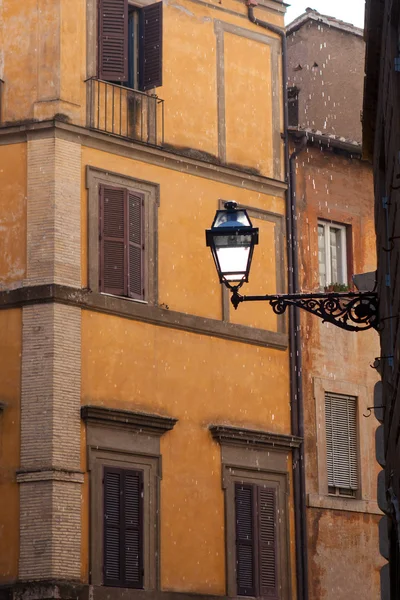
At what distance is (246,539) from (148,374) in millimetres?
2956

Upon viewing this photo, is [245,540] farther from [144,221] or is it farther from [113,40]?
[113,40]

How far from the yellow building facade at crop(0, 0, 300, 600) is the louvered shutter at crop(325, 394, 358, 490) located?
3.31 ft

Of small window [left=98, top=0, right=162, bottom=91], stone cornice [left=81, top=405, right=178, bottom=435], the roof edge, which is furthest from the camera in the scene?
the roof edge

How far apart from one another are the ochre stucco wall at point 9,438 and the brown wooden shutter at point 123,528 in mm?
1275

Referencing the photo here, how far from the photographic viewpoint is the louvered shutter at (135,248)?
2222 cm

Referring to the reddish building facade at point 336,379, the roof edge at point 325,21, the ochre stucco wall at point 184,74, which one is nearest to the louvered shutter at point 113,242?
the ochre stucco wall at point 184,74

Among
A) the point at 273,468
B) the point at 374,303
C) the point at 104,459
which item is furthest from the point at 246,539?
the point at 374,303

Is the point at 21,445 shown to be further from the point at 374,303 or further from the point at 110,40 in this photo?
the point at 374,303

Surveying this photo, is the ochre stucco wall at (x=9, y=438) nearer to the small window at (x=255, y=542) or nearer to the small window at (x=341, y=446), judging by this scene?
the small window at (x=255, y=542)

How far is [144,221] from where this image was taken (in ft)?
74.4

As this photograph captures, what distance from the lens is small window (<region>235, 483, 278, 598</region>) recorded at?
22672mm

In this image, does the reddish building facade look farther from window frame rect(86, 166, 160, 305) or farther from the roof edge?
window frame rect(86, 166, 160, 305)

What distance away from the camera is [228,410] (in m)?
23.0

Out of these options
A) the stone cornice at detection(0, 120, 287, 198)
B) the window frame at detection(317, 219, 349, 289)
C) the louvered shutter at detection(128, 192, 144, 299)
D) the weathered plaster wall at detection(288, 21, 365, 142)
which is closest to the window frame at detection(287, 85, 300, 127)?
the weathered plaster wall at detection(288, 21, 365, 142)
